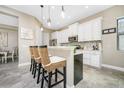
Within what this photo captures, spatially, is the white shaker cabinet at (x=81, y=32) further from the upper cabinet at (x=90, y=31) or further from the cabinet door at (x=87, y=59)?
the cabinet door at (x=87, y=59)

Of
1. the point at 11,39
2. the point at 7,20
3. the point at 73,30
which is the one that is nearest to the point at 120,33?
the point at 73,30

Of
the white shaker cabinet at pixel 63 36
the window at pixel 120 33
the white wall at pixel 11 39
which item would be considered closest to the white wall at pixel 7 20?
the white wall at pixel 11 39

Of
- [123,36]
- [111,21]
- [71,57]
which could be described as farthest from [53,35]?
[71,57]

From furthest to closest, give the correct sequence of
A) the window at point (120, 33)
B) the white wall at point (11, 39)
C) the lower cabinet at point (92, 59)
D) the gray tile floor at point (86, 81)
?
the white wall at point (11, 39)
the lower cabinet at point (92, 59)
the window at point (120, 33)
the gray tile floor at point (86, 81)

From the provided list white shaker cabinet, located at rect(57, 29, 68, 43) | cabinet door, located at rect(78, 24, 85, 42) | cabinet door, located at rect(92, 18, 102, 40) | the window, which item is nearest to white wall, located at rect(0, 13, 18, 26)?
white shaker cabinet, located at rect(57, 29, 68, 43)

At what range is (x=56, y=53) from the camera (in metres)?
3.08

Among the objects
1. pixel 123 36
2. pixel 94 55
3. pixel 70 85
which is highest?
pixel 123 36

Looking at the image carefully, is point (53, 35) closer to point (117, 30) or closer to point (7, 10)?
point (7, 10)

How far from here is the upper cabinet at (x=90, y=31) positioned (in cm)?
461

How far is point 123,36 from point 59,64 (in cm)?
305

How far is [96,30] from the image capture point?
4.69 meters

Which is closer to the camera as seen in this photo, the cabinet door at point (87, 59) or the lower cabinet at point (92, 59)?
the lower cabinet at point (92, 59)

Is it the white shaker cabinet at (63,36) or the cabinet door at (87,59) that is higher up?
the white shaker cabinet at (63,36)

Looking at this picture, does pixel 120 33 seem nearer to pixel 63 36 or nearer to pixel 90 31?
pixel 90 31
